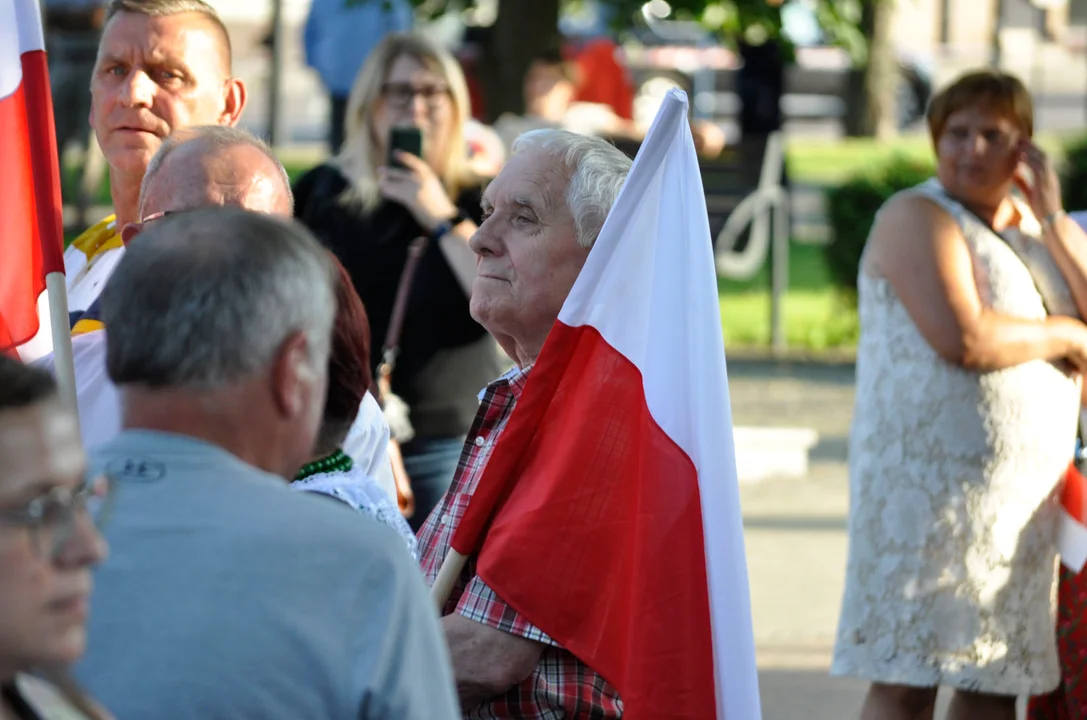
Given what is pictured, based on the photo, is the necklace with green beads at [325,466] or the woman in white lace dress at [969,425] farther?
the woman in white lace dress at [969,425]

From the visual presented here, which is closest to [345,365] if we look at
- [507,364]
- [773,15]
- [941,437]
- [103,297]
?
[103,297]

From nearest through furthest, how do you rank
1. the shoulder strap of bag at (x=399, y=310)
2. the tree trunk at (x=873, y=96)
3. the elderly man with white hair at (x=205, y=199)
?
the elderly man with white hair at (x=205, y=199) → the shoulder strap of bag at (x=399, y=310) → the tree trunk at (x=873, y=96)

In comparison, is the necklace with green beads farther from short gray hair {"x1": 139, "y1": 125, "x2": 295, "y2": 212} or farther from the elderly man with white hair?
short gray hair {"x1": 139, "y1": 125, "x2": 295, "y2": 212}

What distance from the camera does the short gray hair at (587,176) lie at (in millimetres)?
3287

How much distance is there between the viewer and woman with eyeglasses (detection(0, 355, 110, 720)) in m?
1.53

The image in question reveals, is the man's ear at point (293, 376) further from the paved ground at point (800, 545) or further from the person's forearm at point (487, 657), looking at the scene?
the paved ground at point (800, 545)

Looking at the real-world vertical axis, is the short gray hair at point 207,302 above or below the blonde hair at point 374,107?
above

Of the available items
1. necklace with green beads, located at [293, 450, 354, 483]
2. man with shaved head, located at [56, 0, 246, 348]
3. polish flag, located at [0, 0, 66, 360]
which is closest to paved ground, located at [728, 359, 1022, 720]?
man with shaved head, located at [56, 0, 246, 348]

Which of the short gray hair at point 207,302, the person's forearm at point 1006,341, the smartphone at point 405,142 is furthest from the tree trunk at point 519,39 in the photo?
the short gray hair at point 207,302

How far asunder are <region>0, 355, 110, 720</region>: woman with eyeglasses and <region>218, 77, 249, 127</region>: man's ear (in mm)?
2531

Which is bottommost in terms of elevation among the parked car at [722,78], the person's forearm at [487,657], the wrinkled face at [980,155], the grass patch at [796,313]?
the parked car at [722,78]

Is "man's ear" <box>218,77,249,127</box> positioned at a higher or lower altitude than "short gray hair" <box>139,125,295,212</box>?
lower

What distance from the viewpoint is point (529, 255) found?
328 centimetres

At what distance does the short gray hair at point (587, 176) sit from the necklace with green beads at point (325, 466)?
2.92 ft
